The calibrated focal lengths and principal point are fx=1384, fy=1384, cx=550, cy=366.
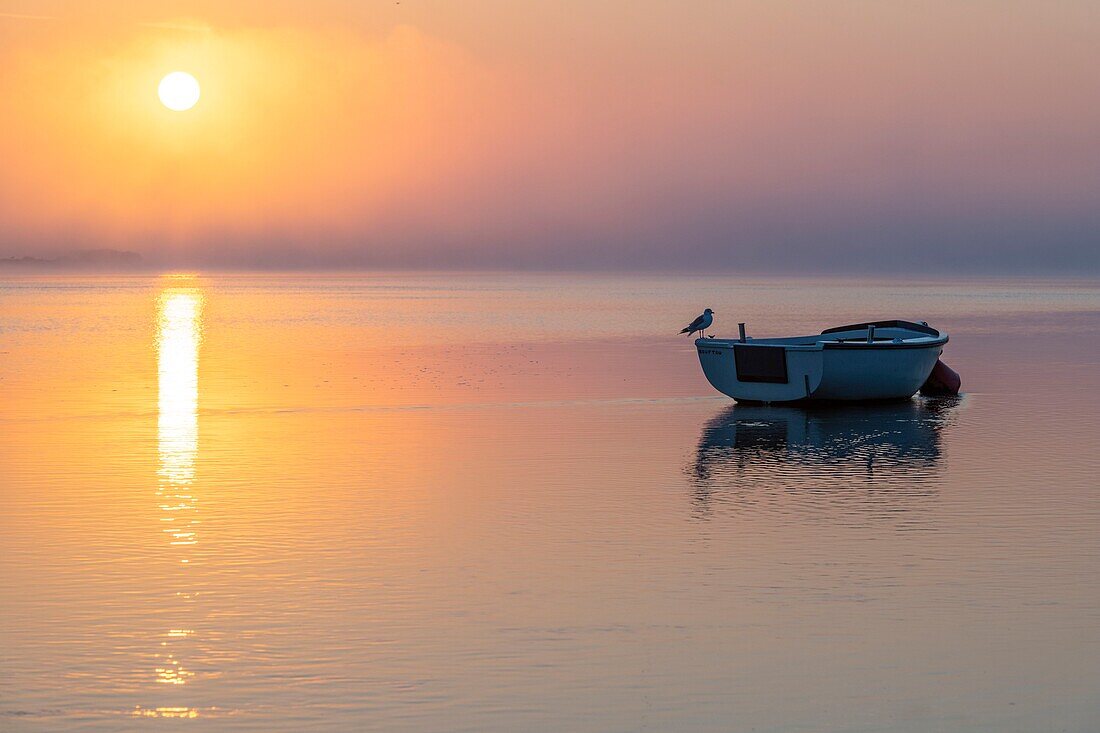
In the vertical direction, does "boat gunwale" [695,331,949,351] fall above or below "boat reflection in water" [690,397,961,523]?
above

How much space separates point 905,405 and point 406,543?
19386 millimetres

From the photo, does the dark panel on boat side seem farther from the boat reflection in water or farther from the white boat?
the boat reflection in water

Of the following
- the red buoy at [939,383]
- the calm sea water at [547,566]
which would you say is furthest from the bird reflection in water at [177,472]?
the red buoy at [939,383]

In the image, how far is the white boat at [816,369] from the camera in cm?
3022

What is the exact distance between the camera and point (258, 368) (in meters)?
43.8

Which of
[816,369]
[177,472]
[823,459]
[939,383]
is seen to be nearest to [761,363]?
[816,369]

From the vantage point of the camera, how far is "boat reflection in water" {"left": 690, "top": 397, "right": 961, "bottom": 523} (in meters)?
17.9

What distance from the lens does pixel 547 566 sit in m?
13.9

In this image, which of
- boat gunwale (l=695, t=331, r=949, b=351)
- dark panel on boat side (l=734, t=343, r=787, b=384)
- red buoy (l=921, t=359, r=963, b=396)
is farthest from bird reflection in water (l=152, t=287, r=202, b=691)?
red buoy (l=921, t=359, r=963, b=396)

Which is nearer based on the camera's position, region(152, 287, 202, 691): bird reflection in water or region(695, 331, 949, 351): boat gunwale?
region(152, 287, 202, 691): bird reflection in water

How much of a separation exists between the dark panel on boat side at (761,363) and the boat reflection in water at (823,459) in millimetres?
718

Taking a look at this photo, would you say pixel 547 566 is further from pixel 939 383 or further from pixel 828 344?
pixel 939 383

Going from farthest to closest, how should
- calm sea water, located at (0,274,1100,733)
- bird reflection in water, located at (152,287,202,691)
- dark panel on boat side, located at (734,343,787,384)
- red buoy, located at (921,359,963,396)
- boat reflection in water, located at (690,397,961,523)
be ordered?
red buoy, located at (921,359,963,396), dark panel on boat side, located at (734,343,787,384), boat reflection in water, located at (690,397,961,523), bird reflection in water, located at (152,287,202,691), calm sea water, located at (0,274,1100,733)

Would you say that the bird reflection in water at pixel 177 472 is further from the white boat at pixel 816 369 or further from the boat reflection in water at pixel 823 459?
the white boat at pixel 816 369
